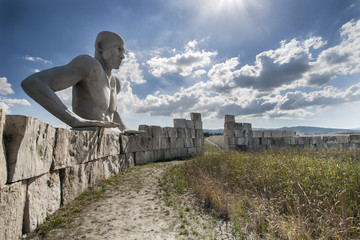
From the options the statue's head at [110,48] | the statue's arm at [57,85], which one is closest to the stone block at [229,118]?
the statue's head at [110,48]

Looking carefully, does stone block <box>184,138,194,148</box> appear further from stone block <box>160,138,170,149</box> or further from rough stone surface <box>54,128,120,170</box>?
rough stone surface <box>54,128,120,170</box>

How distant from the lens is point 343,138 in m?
15.0

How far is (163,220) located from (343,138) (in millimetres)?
17513

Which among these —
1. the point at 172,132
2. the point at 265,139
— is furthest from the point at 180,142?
the point at 265,139

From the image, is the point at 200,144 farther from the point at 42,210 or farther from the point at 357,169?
Result: the point at 42,210

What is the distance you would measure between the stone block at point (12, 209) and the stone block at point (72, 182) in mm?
866

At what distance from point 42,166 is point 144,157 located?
502 cm

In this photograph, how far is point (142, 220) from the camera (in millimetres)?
2713

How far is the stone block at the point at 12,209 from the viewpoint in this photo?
6.16 ft

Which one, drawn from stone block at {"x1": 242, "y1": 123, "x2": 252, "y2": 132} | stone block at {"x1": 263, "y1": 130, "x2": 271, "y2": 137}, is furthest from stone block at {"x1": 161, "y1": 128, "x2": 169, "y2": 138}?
stone block at {"x1": 263, "y1": 130, "x2": 271, "y2": 137}

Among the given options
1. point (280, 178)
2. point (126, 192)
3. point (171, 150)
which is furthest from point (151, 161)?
point (280, 178)

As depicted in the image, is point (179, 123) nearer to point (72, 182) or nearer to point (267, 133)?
point (72, 182)

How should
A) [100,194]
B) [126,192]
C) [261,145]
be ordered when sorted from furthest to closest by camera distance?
[261,145] → [126,192] → [100,194]

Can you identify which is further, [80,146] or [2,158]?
[80,146]
